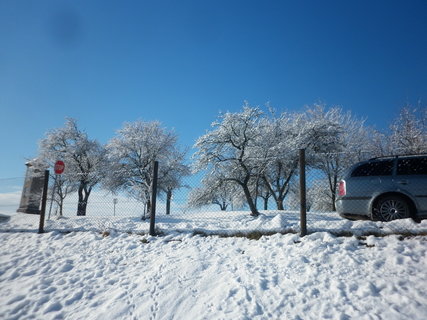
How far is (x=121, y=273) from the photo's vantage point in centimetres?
417

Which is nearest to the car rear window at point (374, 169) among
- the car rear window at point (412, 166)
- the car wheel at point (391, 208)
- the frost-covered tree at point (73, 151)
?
the car rear window at point (412, 166)

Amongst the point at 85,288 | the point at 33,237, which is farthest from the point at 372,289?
the point at 33,237

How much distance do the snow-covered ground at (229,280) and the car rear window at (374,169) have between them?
1.50m

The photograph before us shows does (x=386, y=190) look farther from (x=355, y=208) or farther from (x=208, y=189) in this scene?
(x=208, y=189)

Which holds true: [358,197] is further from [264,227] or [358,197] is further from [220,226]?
[220,226]

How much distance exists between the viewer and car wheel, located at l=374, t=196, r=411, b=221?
15.8 feet

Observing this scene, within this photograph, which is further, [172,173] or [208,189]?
[172,173]

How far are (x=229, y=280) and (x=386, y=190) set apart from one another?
12.9 ft

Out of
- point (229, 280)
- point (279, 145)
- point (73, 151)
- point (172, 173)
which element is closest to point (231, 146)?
point (279, 145)

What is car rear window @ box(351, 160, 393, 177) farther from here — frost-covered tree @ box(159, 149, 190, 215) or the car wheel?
frost-covered tree @ box(159, 149, 190, 215)

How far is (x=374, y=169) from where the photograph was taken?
5133 mm

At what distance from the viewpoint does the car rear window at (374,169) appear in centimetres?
505

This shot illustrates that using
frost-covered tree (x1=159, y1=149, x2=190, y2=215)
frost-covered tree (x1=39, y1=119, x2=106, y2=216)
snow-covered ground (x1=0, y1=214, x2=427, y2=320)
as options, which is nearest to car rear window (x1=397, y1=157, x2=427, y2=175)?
snow-covered ground (x1=0, y1=214, x2=427, y2=320)

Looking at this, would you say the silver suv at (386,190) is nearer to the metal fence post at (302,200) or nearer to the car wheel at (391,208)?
the car wheel at (391,208)
